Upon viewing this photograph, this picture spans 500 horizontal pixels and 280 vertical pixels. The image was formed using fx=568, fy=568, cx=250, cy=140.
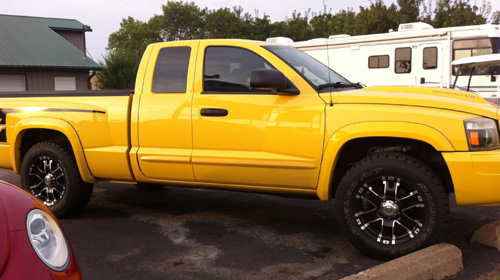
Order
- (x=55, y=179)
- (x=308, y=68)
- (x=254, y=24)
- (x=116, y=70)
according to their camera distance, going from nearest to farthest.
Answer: (x=308, y=68), (x=55, y=179), (x=116, y=70), (x=254, y=24)

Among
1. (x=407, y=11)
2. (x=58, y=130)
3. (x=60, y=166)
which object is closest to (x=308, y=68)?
(x=58, y=130)

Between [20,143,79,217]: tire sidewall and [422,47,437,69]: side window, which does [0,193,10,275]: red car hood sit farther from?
[422,47,437,69]: side window

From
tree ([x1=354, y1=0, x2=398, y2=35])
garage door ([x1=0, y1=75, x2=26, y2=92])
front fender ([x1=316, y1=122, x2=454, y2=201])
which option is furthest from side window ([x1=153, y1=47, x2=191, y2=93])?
tree ([x1=354, y1=0, x2=398, y2=35])

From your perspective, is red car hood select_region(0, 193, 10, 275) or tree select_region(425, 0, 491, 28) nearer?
red car hood select_region(0, 193, 10, 275)

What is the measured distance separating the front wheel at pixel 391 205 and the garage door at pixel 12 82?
26224 mm

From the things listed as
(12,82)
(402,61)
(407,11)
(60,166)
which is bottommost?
(60,166)

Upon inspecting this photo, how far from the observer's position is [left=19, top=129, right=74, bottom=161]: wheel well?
21.1 ft

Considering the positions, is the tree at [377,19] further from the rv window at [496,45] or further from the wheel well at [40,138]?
Answer: the wheel well at [40,138]

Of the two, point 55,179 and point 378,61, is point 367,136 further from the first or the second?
point 378,61

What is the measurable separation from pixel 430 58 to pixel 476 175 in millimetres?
11311

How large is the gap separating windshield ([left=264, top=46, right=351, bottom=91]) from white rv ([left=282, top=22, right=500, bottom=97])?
8.96m

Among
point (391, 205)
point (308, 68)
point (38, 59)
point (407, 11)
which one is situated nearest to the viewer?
point (391, 205)

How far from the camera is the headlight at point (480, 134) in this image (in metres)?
4.45

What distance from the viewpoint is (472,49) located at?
14.3m
